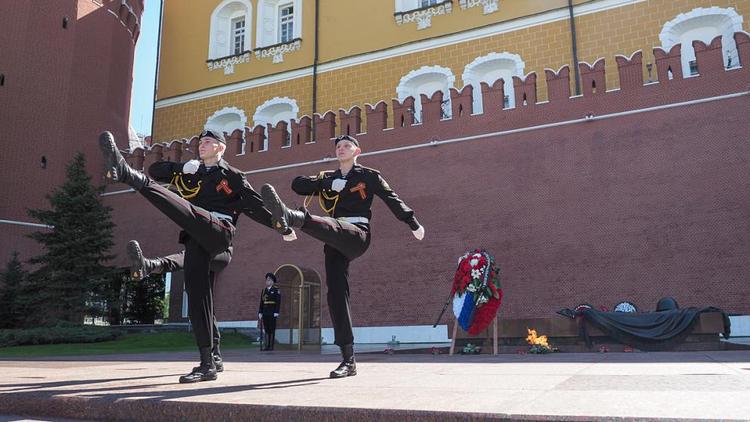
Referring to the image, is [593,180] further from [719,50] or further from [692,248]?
[719,50]

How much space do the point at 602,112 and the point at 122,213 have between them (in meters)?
15.0

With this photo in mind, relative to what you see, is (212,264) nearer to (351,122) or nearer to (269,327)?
(269,327)

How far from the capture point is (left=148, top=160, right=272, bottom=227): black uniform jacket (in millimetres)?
4246

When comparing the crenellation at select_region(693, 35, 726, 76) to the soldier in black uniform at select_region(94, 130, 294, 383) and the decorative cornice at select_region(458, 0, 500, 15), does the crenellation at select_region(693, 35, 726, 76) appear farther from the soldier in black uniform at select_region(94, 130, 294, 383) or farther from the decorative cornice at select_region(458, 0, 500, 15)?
the soldier in black uniform at select_region(94, 130, 294, 383)

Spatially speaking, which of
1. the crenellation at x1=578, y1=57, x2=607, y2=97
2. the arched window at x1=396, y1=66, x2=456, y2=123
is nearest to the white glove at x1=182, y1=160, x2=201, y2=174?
the crenellation at x1=578, y1=57, x2=607, y2=97

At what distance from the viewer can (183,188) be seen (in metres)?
4.28

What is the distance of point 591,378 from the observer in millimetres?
3703

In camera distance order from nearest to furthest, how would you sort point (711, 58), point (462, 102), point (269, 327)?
point (269, 327) < point (711, 58) < point (462, 102)

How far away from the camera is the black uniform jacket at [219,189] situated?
13.9ft

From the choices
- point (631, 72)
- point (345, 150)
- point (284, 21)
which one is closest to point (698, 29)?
point (631, 72)

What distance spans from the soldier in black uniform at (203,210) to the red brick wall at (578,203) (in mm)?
10296

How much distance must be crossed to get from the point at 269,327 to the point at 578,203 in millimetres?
7188

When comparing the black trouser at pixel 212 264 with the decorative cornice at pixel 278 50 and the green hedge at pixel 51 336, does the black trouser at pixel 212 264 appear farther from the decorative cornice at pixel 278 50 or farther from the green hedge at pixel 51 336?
the decorative cornice at pixel 278 50

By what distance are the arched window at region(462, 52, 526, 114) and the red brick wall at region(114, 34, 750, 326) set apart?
383 cm
